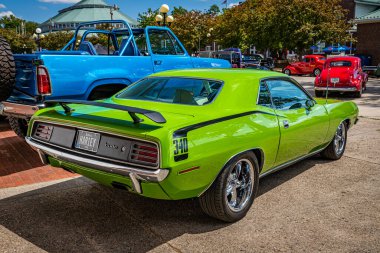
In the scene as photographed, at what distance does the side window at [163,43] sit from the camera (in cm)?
746

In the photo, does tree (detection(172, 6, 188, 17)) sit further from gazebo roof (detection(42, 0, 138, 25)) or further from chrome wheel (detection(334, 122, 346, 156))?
chrome wheel (detection(334, 122, 346, 156))

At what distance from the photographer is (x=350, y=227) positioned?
345 cm

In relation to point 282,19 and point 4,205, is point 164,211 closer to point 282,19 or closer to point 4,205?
point 4,205

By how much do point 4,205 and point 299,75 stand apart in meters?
27.2

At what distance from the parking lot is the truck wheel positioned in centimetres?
117

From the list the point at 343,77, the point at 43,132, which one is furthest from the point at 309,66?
the point at 43,132

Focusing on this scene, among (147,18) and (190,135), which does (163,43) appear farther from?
(147,18)

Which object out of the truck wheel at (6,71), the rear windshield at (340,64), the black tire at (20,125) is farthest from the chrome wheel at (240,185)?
the rear windshield at (340,64)

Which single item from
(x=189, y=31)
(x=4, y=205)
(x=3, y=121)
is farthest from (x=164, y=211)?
(x=189, y=31)

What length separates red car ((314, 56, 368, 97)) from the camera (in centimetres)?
1421

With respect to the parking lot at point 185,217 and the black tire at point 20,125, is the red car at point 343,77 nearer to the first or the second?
the parking lot at point 185,217

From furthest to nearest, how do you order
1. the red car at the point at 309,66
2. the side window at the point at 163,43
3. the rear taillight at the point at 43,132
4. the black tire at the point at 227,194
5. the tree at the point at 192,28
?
the tree at the point at 192,28, the red car at the point at 309,66, the side window at the point at 163,43, the rear taillight at the point at 43,132, the black tire at the point at 227,194

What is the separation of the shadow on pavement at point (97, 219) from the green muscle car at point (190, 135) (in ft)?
1.42

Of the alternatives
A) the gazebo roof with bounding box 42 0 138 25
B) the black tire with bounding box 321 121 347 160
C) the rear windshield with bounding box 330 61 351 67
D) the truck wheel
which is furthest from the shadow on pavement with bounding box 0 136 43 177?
the gazebo roof with bounding box 42 0 138 25
